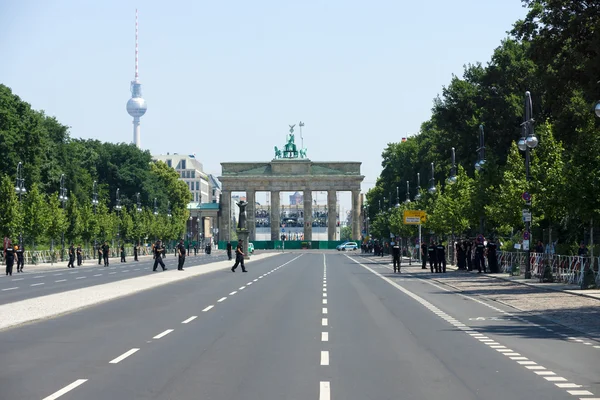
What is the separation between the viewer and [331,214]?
181875 mm

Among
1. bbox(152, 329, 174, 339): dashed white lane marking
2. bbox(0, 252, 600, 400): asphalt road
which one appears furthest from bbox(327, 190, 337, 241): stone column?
bbox(152, 329, 174, 339): dashed white lane marking

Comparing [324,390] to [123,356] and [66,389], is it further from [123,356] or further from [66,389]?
[123,356]

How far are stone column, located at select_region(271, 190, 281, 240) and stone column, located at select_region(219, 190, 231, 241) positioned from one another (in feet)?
24.9

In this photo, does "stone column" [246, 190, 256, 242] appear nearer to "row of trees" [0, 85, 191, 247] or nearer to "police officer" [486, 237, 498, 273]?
"row of trees" [0, 85, 191, 247]

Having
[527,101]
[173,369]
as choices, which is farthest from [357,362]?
[527,101]

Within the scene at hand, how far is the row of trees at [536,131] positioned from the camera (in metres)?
35.8

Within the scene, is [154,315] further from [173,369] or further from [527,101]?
[527,101]

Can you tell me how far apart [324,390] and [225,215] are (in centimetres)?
16959

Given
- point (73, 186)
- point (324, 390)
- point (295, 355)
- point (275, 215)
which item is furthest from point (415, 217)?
point (275, 215)

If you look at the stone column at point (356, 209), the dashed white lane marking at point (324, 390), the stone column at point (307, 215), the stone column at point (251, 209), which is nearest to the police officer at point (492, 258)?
the dashed white lane marking at point (324, 390)

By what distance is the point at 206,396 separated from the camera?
35.1ft

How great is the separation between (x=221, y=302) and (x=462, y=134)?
4236cm

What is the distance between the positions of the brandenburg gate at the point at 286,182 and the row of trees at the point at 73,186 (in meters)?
19.6

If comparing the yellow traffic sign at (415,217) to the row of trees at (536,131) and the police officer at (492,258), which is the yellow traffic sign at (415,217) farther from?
the police officer at (492,258)
